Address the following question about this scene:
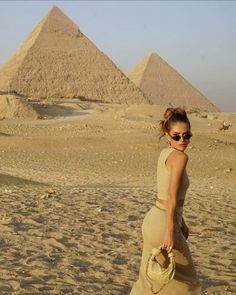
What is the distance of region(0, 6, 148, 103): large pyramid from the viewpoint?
3351 inches

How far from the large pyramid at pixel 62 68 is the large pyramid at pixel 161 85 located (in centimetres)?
1104

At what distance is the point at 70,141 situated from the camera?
19.6m

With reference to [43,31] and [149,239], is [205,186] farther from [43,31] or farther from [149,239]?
[43,31]

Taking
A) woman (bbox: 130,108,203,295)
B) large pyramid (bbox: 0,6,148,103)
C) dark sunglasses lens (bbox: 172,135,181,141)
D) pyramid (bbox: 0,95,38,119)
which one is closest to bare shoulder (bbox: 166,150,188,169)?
woman (bbox: 130,108,203,295)

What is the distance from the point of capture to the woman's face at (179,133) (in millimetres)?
3407

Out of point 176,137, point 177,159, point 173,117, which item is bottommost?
point 177,159

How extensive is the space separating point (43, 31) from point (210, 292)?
94.9m

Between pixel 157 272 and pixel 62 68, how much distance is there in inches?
3521

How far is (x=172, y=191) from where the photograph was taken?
3.27m

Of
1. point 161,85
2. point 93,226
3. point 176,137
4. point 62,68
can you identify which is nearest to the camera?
point 176,137

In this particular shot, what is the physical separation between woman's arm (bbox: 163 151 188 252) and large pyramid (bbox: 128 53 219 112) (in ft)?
327

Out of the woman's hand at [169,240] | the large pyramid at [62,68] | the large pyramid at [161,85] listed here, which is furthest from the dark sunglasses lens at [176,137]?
the large pyramid at [161,85]

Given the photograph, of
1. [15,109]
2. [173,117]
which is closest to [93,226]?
[173,117]

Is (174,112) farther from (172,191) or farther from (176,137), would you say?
(172,191)
